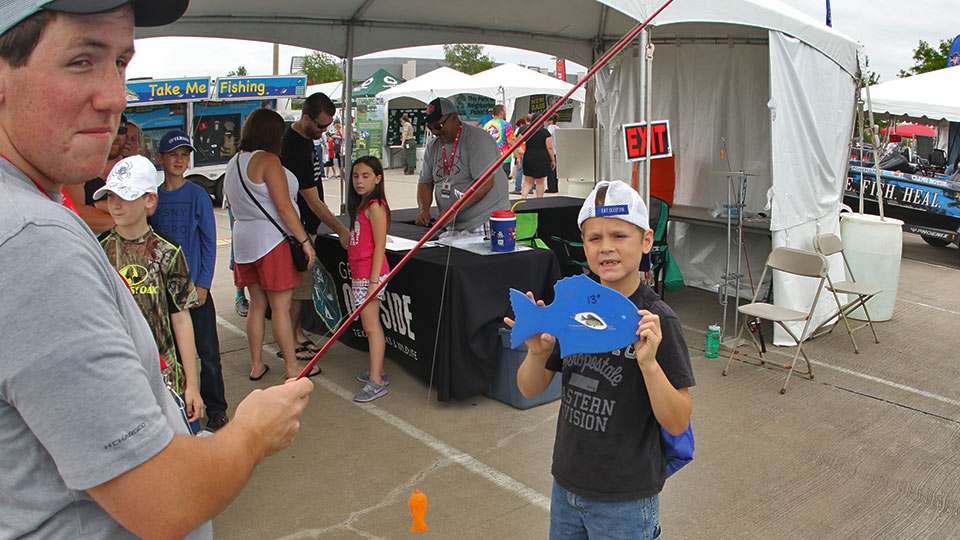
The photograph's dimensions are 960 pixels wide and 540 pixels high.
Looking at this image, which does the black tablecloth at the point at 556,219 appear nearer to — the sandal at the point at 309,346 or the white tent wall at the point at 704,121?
the white tent wall at the point at 704,121

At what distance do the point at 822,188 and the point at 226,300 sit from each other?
5789 millimetres

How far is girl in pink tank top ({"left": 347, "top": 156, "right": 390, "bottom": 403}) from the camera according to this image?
486cm

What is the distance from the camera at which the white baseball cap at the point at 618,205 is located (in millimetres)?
2094

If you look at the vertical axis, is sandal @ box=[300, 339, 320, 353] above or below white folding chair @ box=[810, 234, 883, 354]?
below

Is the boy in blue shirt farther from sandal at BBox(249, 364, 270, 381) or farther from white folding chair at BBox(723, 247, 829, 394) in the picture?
white folding chair at BBox(723, 247, 829, 394)

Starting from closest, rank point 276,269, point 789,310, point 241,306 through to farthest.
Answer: point 276,269 → point 789,310 → point 241,306

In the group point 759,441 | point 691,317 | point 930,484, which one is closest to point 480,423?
point 759,441

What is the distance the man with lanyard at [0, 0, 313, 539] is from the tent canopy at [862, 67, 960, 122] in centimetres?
1256

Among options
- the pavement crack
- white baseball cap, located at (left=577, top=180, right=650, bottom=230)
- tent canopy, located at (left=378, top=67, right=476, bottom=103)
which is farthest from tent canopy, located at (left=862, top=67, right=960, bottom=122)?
white baseball cap, located at (left=577, top=180, right=650, bottom=230)

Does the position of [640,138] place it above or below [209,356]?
above

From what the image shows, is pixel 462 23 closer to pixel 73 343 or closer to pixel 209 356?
pixel 209 356

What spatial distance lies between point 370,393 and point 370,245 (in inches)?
38.9

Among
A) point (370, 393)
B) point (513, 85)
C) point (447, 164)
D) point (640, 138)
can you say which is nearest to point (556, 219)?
point (447, 164)

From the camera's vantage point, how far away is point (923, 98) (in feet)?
38.4
